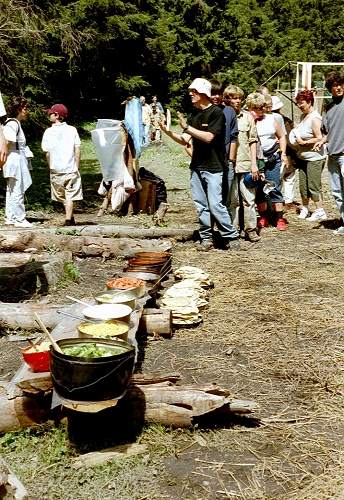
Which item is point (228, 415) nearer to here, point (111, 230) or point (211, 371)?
point (211, 371)

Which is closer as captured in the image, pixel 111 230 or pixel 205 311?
pixel 205 311

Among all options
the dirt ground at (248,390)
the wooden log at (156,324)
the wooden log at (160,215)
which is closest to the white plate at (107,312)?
the dirt ground at (248,390)

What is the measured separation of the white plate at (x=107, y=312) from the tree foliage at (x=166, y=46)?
6.72m

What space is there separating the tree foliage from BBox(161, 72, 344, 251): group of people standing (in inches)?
135

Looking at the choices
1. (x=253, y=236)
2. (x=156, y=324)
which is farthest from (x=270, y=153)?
(x=156, y=324)

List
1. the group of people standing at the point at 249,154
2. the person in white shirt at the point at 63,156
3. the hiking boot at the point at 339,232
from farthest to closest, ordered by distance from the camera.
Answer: the person in white shirt at the point at 63,156, the hiking boot at the point at 339,232, the group of people standing at the point at 249,154

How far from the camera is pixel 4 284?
6504 mm

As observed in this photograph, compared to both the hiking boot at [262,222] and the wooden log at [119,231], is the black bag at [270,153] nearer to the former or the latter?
the hiking boot at [262,222]

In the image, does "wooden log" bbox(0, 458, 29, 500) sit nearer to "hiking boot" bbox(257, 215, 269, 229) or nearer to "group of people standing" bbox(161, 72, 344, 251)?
"group of people standing" bbox(161, 72, 344, 251)

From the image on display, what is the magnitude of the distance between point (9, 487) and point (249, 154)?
21.2ft

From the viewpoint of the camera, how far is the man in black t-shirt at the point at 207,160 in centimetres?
742

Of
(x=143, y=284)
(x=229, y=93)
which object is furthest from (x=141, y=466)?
(x=229, y=93)

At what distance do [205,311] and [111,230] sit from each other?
2.97 meters

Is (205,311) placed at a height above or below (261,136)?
below
